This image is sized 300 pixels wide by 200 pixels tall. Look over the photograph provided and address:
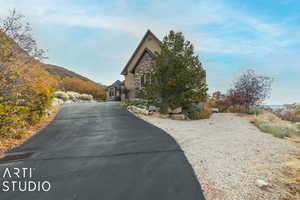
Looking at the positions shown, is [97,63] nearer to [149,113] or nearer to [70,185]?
[149,113]

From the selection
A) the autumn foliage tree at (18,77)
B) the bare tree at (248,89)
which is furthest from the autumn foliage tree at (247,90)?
the autumn foliage tree at (18,77)

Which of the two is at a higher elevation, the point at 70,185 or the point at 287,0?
the point at 287,0

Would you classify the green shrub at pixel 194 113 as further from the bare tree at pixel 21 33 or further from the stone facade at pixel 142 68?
the bare tree at pixel 21 33

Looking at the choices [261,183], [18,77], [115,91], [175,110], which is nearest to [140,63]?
[175,110]

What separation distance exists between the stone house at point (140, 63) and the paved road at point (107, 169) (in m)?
11.1

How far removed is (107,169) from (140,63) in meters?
13.9

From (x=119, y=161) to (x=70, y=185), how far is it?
1063mm

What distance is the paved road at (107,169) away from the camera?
7.21 ft

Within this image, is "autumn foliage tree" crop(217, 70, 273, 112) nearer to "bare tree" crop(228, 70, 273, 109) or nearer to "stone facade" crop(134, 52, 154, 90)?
"bare tree" crop(228, 70, 273, 109)

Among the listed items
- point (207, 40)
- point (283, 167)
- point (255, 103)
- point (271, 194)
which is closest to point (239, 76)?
point (255, 103)

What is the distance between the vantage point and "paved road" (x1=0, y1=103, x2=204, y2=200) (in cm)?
220

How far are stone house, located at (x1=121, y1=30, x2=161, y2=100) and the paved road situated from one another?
1113cm

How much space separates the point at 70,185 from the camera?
240 centimetres

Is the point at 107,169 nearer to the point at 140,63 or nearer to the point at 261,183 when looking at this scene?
the point at 261,183
